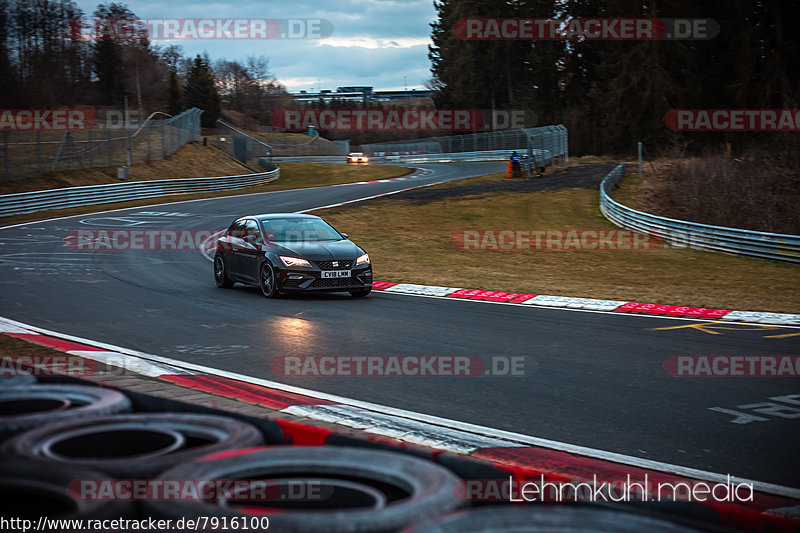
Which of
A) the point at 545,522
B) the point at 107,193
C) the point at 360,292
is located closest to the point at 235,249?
the point at 360,292

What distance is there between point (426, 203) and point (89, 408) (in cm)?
3363

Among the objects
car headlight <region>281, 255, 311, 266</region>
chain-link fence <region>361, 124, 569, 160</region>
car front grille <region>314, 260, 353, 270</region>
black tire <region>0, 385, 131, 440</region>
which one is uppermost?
chain-link fence <region>361, 124, 569, 160</region>

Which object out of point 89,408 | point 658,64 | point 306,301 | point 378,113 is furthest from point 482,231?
point 378,113

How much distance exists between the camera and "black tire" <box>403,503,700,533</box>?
2578 millimetres

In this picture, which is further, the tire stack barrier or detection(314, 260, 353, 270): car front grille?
detection(314, 260, 353, 270): car front grille

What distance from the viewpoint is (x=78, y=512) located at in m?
2.79

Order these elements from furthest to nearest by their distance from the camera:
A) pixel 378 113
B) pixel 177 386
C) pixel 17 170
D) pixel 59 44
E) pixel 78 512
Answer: pixel 378 113 → pixel 59 44 → pixel 17 170 → pixel 177 386 → pixel 78 512

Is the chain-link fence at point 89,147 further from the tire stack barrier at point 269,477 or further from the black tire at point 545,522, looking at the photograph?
the black tire at point 545,522

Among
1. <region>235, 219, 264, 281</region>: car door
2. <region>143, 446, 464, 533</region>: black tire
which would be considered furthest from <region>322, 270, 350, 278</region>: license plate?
<region>143, 446, 464, 533</region>: black tire

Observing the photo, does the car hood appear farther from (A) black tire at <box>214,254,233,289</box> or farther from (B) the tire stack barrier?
(B) the tire stack barrier

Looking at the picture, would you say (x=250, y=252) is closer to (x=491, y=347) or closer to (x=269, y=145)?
(x=491, y=347)

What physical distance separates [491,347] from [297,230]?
6.55 m

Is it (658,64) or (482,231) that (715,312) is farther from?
(658,64)

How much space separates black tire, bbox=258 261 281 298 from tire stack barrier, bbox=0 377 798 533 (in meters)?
9.75
